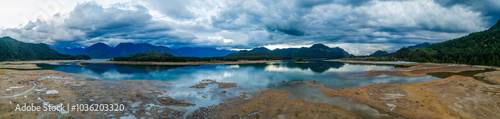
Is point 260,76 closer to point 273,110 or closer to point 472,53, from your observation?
point 273,110

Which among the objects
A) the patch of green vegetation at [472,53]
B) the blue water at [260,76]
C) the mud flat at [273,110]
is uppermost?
the patch of green vegetation at [472,53]

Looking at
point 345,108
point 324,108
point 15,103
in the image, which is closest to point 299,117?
point 324,108

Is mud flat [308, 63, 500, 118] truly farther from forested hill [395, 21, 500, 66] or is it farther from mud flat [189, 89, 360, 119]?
forested hill [395, 21, 500, 66]

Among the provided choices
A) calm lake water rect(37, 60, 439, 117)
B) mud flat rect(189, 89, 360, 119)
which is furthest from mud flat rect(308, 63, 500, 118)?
mud flat rect(189, 89, 360, 119)

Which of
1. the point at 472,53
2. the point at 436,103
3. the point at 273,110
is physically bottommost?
the point at 273,110

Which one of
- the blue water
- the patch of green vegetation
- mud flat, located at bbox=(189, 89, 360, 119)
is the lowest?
mud flat, located at bbox=(189, 89, 360, 119)

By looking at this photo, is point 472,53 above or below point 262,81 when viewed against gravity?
above

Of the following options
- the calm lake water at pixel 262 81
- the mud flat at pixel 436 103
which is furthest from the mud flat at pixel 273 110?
the mud flat at pixel 436 103

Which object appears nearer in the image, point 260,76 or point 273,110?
point 273,110

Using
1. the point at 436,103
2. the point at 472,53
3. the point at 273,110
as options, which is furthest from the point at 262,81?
the point at 472,53

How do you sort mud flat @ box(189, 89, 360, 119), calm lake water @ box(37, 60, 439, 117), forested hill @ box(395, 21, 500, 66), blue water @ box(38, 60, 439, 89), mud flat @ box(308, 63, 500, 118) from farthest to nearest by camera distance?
forested hill @ box(395, 21, 500, 66) < blue water @ box(38, 60, 439, 89) < calm lake water @ box(37, 60, 439, 117) < mud flat @ box(189, 89, 360, 119) < mud flat @ box(308, 63, 500, 118)

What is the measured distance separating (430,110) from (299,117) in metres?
10.2

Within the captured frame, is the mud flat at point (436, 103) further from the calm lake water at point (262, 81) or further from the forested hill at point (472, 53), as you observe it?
the forested hill at point (472, 53)

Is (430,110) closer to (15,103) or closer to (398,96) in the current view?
(398,96)
